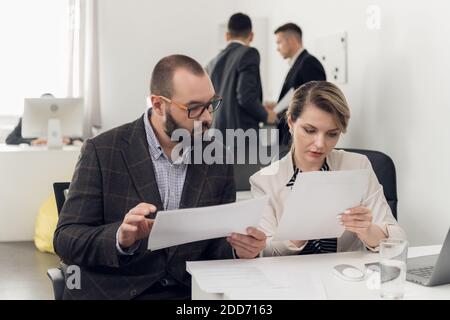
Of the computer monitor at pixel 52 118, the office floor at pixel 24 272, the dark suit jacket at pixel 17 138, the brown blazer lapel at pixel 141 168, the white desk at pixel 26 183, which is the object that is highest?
the brown blazer lapel at pixel 141 168

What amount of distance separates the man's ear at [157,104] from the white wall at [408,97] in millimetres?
1633

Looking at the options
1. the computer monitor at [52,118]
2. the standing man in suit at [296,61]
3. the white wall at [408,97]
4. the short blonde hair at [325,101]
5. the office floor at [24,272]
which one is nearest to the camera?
the short blonde hair at [325,101]

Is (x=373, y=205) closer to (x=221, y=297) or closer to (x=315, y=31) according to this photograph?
(x=221, y=297)

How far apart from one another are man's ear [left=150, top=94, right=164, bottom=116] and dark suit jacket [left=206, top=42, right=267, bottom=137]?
2.83 m

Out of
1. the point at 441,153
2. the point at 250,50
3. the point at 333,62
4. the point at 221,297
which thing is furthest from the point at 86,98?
the point at 221,297

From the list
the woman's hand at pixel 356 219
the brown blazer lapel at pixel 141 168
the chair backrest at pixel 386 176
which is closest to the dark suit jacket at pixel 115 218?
the brown blazer lapel at pixel 141 168

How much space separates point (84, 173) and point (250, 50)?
315 centimetres

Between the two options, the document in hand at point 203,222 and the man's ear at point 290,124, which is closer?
the document in hand at point 203,222

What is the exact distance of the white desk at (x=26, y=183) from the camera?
5.50m

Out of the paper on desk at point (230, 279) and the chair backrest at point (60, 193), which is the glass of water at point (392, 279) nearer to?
the paper on desk at point (230, 279)

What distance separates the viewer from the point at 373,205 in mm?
2352

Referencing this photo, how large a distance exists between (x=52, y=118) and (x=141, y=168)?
392cm

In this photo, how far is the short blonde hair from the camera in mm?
2389

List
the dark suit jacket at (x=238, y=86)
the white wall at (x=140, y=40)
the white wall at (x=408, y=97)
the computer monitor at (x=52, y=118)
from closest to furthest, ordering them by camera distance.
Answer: the white wall at (x=408, y=97) < the dark suit jacket at (x=238, y=86) < the computer monitor at (x=52, y=118) < the white wall at (x=140, y=40)
